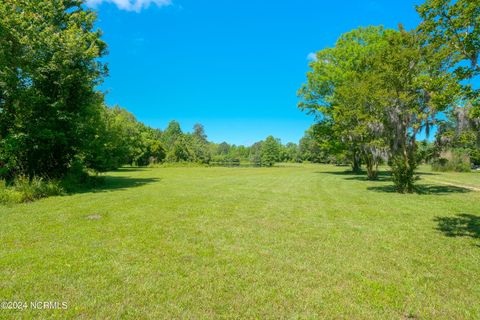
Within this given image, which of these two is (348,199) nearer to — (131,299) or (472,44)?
(472,44)

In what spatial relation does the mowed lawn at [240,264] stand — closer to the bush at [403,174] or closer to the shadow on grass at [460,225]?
the shadow on grass at [460,225]

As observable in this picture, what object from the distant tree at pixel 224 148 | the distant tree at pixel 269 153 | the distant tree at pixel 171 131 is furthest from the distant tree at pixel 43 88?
the distant tree at pixel 224 148

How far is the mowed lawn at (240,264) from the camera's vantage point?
3.14 m

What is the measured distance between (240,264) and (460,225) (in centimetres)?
647

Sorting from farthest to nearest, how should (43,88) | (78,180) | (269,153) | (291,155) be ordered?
1. (291,155)
2. (269,153)
3. (78,180)
4. (43,88)

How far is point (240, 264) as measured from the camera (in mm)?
4316

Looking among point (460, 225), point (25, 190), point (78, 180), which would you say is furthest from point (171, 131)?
point (460, 225)

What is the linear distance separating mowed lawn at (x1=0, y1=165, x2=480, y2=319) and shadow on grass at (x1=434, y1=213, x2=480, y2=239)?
4cm

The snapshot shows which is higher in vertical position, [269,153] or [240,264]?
Answer: [269,153]

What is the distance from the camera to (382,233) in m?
6.12

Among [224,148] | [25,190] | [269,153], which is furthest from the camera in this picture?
[224,148]

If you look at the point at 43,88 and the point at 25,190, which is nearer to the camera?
the point at 25,190

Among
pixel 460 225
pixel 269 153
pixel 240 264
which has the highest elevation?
pixel 269 153

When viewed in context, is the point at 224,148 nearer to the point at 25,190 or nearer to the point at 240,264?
the point at 25,190
